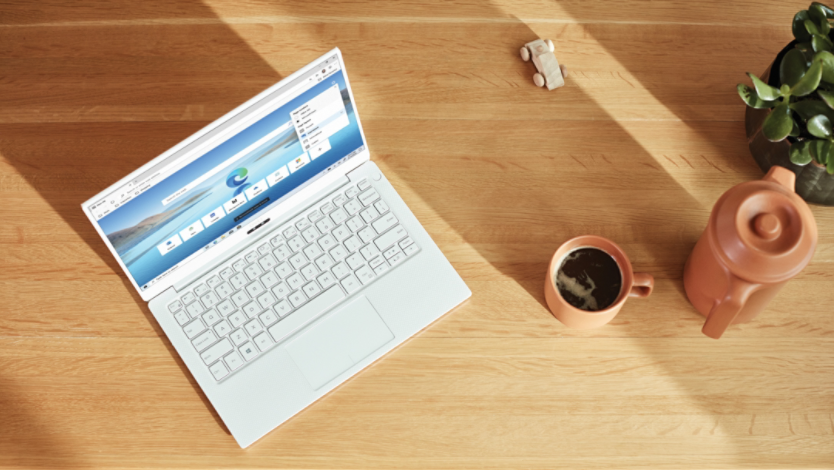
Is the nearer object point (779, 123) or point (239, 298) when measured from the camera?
point (779, 123)

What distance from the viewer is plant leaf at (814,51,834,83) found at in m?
0.83

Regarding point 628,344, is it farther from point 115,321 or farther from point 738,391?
point 115,321

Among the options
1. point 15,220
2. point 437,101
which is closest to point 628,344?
point 437,101

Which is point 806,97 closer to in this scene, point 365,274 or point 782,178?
point 782,178

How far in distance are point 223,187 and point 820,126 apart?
2.45 feet

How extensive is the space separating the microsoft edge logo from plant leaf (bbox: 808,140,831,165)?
71cm

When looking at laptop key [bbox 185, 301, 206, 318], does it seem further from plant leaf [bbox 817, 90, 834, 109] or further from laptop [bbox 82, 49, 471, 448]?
plant leaf [bbox 817, 90, 834, 109]

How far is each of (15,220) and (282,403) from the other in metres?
0.51

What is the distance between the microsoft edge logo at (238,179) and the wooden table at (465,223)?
233mm

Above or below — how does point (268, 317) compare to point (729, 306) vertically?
above

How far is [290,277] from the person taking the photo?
1002 millimetres

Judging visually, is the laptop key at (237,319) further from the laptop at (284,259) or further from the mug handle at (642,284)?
the mug handle at (642,284)

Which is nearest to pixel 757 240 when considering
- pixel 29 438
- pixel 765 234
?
pixel 765 234

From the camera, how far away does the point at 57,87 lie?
116 centimetres
